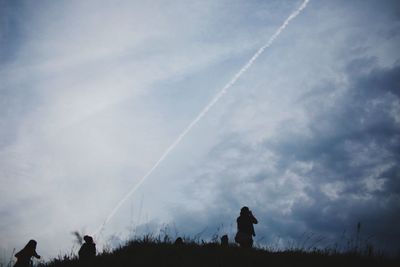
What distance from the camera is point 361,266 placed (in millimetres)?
7977

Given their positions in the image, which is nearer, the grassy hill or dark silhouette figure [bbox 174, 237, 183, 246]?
the grassy hill

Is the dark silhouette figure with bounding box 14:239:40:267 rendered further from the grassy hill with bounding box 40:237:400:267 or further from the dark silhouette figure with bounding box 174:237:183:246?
the dark silhouette figure with bounding box 174:237:183:246

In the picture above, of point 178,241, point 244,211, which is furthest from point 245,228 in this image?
point 178,241

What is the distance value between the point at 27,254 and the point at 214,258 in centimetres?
694

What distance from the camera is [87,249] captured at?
38.6 feet

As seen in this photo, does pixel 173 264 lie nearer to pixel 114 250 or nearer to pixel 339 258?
pixel 114 250

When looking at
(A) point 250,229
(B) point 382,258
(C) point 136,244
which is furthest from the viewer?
(A) point 250,229

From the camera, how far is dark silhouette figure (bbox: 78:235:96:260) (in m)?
11.2

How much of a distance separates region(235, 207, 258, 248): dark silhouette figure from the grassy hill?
1218 mm

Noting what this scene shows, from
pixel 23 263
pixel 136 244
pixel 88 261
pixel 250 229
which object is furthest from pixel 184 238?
pixel 23 263

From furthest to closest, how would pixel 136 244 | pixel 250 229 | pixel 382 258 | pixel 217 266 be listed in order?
pixel 250 229 < pixel 136 244 < pixel 382 258 < pixel 217 266

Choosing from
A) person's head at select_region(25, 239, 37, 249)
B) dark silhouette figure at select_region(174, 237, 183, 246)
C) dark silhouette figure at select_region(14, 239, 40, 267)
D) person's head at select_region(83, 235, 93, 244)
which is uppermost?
dark silhouette figure at select_region(174, 237, 183, 246)

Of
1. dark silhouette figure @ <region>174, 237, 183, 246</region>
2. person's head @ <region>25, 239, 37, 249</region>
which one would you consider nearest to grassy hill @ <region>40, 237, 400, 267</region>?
dark silhouette figure @ <region>174, 237, 183, 246</region>

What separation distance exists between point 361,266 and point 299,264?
4.97 feet
